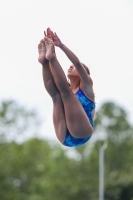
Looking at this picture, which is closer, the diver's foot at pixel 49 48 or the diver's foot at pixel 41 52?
the diver's foot at pixel 49 48

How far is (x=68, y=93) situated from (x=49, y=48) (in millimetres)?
680

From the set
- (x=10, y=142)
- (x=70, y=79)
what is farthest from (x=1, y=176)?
(x=70, y=79)

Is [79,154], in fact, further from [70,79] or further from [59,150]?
[70,79]

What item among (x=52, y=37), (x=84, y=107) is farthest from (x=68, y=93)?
(x=52, y=37)

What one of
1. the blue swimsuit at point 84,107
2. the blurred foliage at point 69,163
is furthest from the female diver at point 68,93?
the blurred foliage at point 69,163

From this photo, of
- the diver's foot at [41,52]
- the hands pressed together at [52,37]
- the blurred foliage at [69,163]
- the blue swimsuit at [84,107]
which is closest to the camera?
the hands pressed together at [52,37]

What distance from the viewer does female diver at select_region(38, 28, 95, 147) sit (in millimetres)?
8125

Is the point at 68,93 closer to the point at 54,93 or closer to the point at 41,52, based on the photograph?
the point at 54,93

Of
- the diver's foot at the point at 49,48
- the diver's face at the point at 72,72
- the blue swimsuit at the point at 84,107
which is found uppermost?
the diver's foot at the point at 49,48

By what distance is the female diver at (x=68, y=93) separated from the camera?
320 inches

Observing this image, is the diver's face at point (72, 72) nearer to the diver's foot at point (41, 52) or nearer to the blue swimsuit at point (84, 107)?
the blue swimsuit at point (84, 107)

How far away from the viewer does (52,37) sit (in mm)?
8156

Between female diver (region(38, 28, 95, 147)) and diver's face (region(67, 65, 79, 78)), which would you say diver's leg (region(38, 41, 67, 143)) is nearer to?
female diver (region(38, 28, 95, 147))

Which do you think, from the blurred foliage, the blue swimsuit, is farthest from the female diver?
the blurred foliage
